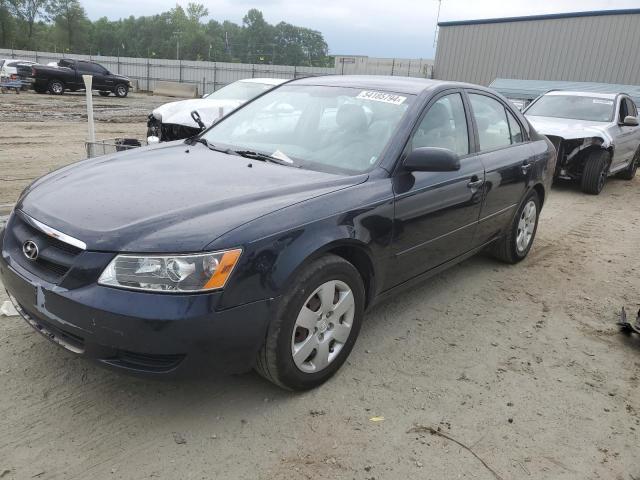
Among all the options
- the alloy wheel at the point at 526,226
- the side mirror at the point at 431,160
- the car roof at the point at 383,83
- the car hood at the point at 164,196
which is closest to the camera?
the car hood at the point at 164,196

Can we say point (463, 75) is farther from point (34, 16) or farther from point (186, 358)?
point (34, 16)

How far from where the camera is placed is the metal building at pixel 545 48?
21359 millimetres

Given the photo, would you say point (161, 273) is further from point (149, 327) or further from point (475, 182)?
point (475, 182)

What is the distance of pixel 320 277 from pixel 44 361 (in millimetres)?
1623

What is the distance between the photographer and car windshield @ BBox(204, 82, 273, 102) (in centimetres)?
984

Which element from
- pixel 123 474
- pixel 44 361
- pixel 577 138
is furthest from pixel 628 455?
pixel 577 138

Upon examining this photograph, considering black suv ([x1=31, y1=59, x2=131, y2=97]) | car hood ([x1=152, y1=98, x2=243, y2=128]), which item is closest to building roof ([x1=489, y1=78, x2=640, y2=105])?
car hood ([x1=152, y1=98, x2=243, y2=128])

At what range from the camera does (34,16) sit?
7581 cm

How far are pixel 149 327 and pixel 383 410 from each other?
4.17 feet

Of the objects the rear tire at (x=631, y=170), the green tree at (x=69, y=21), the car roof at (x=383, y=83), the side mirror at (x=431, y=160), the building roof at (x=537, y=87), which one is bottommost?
the rear tire at (x=631, y=170)

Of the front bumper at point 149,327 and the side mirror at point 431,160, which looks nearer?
the front bumper at point 149,327

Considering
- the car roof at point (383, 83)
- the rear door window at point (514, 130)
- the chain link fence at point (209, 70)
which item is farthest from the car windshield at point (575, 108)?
the chain link fence at point (209, 70)

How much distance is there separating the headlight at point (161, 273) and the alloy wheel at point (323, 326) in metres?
0.58

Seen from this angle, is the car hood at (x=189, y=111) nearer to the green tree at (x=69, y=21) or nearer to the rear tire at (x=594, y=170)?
the rear tire at (x=594, y=170)
